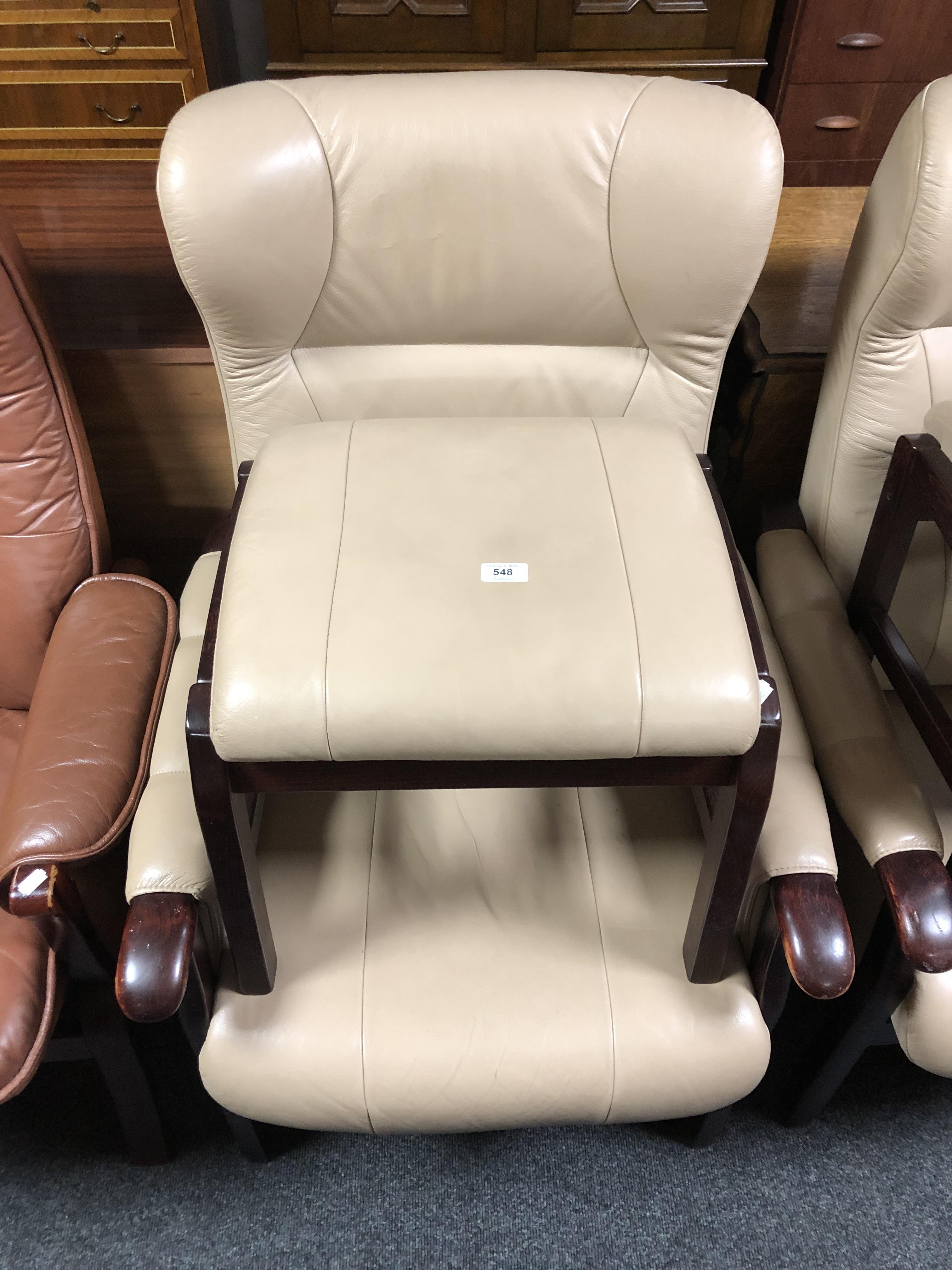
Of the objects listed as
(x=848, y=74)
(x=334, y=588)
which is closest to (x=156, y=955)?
(x=334, y=588)

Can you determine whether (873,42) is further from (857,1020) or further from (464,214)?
(857,1020)

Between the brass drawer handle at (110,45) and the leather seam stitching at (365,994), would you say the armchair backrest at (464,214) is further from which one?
the brass drawer handle at (110,45)

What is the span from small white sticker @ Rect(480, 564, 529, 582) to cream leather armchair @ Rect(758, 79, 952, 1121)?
0.50 m

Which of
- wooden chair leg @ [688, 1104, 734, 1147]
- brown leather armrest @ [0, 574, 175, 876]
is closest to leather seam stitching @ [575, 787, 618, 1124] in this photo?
wooden chair leg @ [688, 1104, 734, 1147]

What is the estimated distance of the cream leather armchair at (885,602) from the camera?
96cm

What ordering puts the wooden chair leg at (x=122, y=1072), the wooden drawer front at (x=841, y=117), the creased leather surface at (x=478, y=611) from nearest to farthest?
1. the creased leather surface at (x=478, y=611)
2. the wooden chair leg at (x=122, y=1072)
3. the wooden drawer front at (x=841, y=117)

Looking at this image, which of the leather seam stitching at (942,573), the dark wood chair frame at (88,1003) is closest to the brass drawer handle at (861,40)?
the leather seam stitching at (942,573)

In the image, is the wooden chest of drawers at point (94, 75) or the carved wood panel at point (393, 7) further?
the carved wood panel at point (393, 7)

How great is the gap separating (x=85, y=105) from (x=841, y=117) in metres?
1.75

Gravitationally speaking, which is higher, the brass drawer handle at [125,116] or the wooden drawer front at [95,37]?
the wooden drawer front at [95,37]

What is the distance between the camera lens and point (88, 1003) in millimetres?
1034

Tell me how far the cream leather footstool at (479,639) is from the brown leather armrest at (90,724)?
21cm

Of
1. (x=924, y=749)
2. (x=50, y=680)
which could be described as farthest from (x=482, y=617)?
(x=924, y=749)

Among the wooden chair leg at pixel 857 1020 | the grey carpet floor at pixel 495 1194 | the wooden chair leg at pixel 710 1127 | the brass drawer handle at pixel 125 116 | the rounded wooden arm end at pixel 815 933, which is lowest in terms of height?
the grey carpet floor at pixel 495 1194
